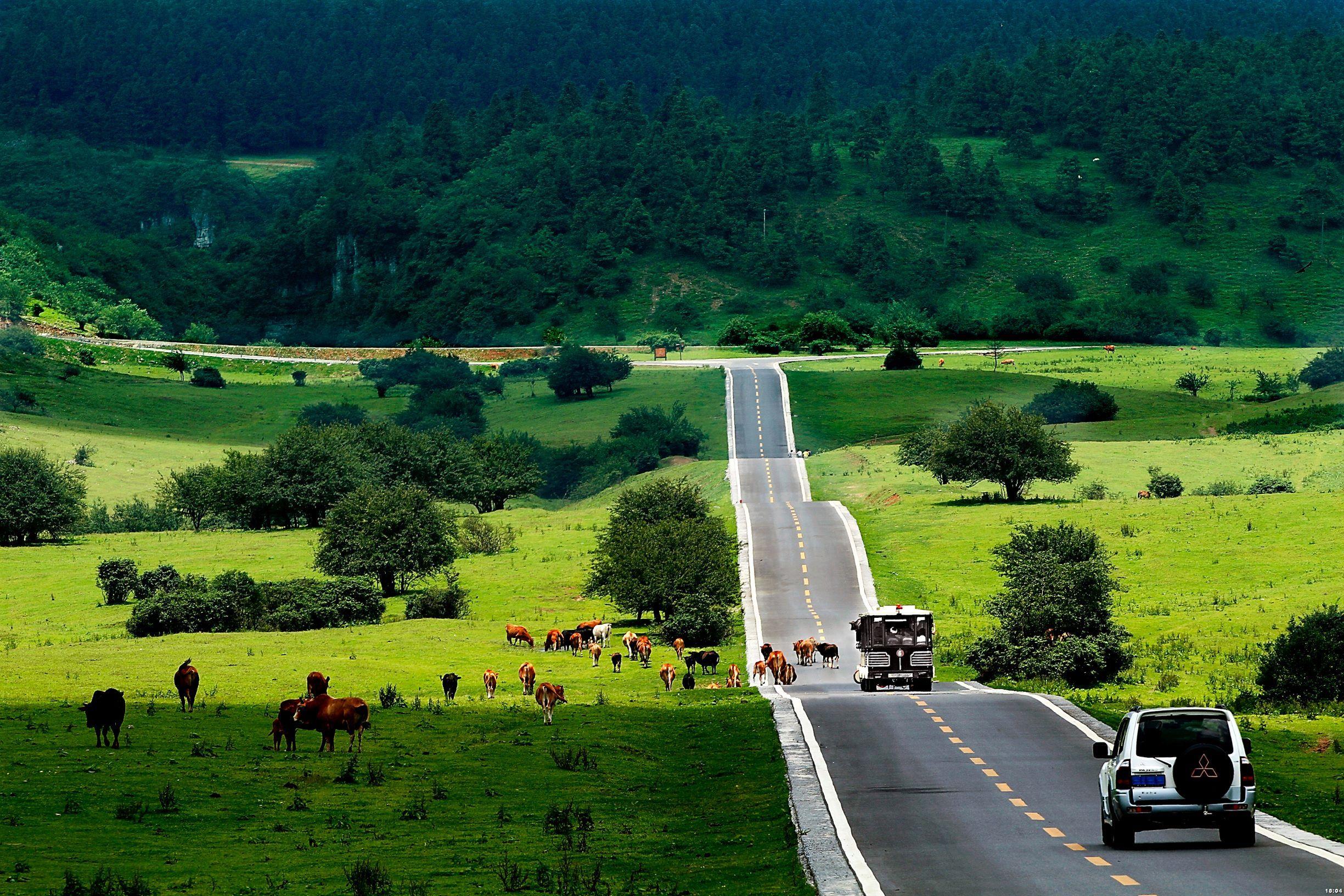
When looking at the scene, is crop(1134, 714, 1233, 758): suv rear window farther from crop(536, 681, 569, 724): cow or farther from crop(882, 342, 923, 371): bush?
crop(882, 342, 923, 371): bush

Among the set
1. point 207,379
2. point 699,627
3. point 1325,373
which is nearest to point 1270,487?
point 699,627

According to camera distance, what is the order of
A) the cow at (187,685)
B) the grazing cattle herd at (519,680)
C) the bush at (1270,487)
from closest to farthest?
1. the grazing cattle herd at (519,680)
2. the cow at (187,685)
3. the bush at (1270,487)

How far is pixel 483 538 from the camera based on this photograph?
83125mm

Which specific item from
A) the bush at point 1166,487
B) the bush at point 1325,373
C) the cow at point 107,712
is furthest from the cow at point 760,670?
the bush at point 1325,373

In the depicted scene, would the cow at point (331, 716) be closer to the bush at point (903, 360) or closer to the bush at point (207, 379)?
the bush at point (903, 360)

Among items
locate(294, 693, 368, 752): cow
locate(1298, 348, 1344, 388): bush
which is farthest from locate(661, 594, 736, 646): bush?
locate(1298, 348, 1344, 388): bush

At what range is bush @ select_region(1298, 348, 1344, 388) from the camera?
13500 centimetres

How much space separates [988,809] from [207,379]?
490 ft

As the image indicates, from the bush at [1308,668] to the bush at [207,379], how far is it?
136m

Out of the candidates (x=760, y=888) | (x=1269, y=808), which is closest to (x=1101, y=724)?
(x=1269, y=808)

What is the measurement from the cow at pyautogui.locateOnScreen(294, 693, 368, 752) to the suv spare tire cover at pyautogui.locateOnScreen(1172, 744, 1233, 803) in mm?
17648

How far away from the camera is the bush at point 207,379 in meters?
162

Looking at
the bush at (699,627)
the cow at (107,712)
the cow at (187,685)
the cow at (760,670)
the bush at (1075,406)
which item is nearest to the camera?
the cow at (107,712)

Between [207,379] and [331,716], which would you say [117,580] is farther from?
[207,379]
